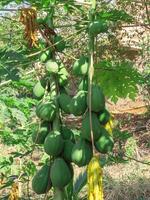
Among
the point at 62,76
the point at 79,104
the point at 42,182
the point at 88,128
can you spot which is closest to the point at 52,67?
the point at 62,76

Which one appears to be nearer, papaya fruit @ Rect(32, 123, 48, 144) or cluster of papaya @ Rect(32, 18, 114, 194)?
Answer: cluster of papaya @ Rect(32, 18, 114, 194)

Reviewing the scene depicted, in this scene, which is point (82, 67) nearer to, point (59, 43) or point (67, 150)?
point (59, 43)

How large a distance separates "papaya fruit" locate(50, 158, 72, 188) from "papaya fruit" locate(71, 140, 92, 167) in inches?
2.4

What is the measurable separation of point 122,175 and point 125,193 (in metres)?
0.46

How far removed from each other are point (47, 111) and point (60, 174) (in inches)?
9.8

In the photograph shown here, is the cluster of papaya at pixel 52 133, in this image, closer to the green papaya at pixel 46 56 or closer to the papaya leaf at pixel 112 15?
the green papaya at pixel 46 56

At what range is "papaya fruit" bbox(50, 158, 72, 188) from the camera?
5.77 ft

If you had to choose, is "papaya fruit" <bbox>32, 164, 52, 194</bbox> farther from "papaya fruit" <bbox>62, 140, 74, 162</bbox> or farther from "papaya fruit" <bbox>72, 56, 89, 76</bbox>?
"papaya fruit" <bbox>72, 56, 89, 76</bbox>

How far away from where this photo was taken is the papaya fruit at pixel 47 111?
1.85m

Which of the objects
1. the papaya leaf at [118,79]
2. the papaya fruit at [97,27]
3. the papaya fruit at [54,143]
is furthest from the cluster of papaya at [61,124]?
the papaya leaf at [118,79]

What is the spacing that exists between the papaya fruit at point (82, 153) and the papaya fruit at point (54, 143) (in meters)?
0.08

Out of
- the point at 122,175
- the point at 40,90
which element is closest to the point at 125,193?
the point at 122,175

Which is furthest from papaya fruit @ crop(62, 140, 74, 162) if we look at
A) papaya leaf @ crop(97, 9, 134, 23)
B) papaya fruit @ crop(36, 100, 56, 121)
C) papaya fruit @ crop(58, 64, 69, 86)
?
papaya leaf @ crop(97, 9, 134, 23)

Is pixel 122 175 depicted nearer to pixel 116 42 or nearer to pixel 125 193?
pixel 125 193
